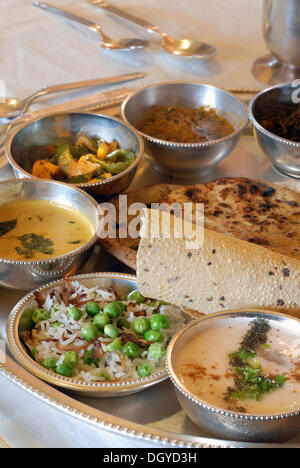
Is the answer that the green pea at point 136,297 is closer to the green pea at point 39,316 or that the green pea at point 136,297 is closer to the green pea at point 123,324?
the green pea at point 123,324

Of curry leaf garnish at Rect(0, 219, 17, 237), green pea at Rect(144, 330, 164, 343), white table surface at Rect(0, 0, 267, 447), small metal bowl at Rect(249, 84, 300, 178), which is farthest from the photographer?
white table surface at Rect(0, 0, 267, 447)

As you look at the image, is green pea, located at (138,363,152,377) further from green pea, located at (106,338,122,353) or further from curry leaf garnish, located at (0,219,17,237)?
curry leaf garnish, located at (0,219,17,237)

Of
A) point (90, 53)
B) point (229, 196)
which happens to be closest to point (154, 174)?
point (229, 196)

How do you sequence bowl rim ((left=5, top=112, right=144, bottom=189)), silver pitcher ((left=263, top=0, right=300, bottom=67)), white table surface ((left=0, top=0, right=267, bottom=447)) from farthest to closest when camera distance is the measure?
white table surface ((left=0, top=0, right=267, bottom=447)), silver pitcher ((left=263, top=0, right=300, bottom=67)), bowl rim ((left=5, top=112, right=144, bottom=189))

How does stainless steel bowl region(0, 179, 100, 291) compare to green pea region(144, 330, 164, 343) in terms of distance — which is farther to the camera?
stainless steel bowl region(0, 179, 100, 291)

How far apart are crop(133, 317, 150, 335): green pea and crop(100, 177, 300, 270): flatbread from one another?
0.29 meters

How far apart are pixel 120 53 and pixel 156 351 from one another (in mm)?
2721

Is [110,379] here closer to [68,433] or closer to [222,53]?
[68,433]

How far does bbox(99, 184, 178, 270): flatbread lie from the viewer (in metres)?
2.50

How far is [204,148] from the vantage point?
2984 millimetres

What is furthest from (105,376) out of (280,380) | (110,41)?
(110,41)

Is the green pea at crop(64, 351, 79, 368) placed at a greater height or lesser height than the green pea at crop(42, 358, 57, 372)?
greater

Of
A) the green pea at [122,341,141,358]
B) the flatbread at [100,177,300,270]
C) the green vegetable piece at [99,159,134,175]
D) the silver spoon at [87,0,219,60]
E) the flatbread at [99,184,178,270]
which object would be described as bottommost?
the green pea at [122,341,141,358]

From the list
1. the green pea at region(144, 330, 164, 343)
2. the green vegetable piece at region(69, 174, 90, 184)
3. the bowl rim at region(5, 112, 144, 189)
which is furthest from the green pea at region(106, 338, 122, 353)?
the green vegetable piece at region(69, 174, 90, 184)
